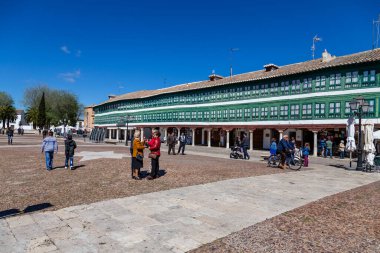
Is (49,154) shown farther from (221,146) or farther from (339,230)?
(221,146)

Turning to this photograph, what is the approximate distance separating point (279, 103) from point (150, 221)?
84.0 ft

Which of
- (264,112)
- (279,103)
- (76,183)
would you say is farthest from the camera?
(264,112)

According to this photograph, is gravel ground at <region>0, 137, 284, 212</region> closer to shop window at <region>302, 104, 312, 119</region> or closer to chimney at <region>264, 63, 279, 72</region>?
shop window at <region>302, 104, 312, 119</region>

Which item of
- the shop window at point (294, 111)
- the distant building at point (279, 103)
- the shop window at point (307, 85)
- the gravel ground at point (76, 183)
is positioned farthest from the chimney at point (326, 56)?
the gravel ground at point (76, 183)

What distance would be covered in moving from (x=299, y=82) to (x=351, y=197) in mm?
21420

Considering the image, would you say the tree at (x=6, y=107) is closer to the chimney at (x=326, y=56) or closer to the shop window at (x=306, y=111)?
the shop window at (x=306, y=111)

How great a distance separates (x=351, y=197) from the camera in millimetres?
7266

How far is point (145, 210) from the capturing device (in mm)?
5562

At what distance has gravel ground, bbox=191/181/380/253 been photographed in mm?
3926

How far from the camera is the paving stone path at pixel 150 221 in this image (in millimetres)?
3887

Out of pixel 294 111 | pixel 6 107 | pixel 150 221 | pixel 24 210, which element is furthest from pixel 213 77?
pixel 6 107

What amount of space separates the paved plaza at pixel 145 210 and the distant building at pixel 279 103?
16.3 meters

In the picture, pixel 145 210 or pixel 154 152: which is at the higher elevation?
pixel 154 152

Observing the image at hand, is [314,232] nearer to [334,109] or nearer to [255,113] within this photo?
[334,109]
